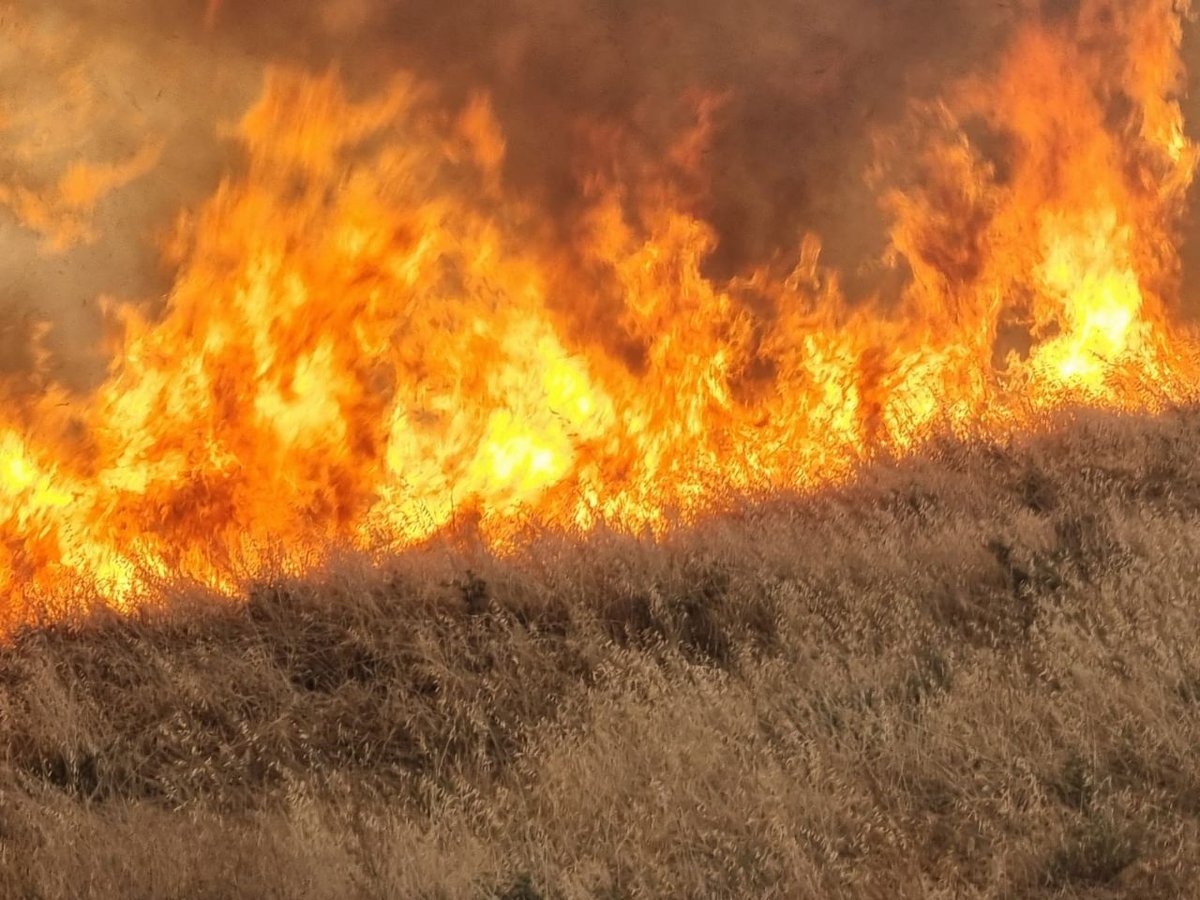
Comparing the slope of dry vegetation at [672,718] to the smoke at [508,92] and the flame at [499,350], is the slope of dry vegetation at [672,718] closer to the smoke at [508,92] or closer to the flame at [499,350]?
the flame at [499,350]

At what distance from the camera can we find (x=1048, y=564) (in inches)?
275

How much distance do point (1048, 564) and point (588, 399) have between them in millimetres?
3096

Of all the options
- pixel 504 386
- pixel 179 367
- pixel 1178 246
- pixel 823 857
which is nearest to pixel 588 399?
pixel 504 386

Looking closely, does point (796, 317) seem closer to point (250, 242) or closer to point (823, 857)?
point (250, 242)

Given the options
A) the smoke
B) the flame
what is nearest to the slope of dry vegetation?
the flame

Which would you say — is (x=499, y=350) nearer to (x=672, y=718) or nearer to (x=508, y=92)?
(x=508, y=92)

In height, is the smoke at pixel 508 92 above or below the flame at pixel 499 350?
above

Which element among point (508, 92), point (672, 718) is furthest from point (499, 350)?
point (672, 718)

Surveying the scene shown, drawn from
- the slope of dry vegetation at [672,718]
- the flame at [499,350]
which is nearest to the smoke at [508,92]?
the flame at [499,350]

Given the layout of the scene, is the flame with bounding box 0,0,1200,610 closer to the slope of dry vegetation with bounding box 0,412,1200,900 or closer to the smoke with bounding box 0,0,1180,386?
the smoke with bounding box 0,0,1180,386

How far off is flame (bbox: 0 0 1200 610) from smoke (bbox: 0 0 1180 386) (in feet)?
0.47

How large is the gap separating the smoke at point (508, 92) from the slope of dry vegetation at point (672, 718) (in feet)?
7.26

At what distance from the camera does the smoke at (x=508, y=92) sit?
7.74 meters

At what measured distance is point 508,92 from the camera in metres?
9.04
